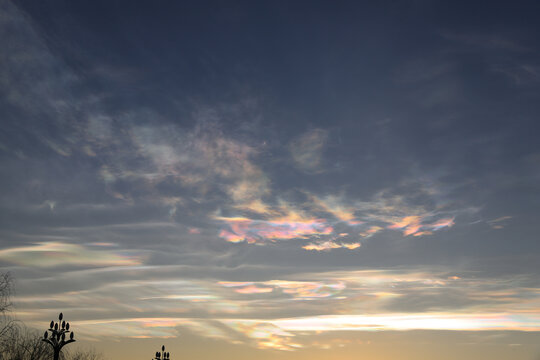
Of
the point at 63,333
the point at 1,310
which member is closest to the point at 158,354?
the point at 63,333

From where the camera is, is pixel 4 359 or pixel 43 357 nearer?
pixel 4 359

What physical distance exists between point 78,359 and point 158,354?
27.4 metres

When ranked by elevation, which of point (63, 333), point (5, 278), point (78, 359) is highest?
point (5, 278)

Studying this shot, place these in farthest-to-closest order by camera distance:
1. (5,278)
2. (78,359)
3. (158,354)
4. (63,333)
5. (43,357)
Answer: (78,359) < (43,357) < (158,354) < (63,333) < (5,278)

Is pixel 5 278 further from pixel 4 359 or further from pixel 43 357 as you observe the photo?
pixel 43 357

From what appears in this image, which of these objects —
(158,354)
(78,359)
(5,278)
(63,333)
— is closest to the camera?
(5,278)

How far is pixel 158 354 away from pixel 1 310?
797 inches

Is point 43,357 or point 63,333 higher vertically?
point 63,333

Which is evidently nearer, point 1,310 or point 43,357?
point 1,310

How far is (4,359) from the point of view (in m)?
43.5

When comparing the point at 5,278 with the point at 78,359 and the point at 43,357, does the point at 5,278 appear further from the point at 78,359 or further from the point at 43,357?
the point at 78,359

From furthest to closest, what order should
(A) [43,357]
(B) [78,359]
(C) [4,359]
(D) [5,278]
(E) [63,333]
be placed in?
(B) [78,359] → (A) [43,357] → (C) [4,359] → (E) [63,333] → (D) [5,278]

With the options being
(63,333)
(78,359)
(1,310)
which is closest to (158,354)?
(63,333)

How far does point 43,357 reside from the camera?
5194 cm
